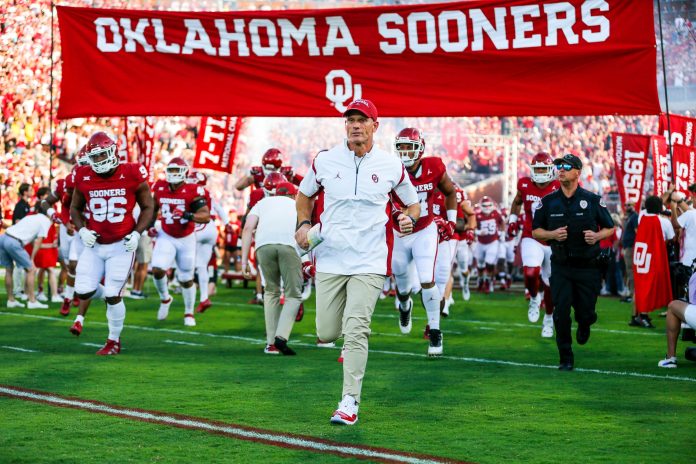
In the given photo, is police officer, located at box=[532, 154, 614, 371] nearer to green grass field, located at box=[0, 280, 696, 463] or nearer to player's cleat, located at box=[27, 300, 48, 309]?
green grass field, located at box=[0, 280, 696, 463]

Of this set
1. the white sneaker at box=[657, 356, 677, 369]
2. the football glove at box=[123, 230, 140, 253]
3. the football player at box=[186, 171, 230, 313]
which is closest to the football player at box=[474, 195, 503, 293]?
the football player at box=[186, 171, 230, 313]

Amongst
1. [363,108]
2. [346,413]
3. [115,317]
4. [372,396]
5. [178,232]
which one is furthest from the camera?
[178,232]

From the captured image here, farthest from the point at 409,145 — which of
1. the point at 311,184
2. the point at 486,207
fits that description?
the point at 486,207

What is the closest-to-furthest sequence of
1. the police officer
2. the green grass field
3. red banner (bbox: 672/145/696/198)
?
the green grass field, the police officer, red banner (bbox: 672/145/696/198)

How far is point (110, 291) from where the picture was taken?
1212cm

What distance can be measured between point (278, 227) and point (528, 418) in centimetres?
505

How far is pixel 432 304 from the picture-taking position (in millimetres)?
12891

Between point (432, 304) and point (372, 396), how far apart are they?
11.8 ft

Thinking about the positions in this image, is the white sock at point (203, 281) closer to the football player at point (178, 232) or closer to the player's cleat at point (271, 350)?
the football player at point (178, 232)

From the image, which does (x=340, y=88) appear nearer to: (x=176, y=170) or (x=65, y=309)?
(x=176, y=170)

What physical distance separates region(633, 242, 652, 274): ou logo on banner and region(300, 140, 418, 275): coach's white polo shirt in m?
8.60

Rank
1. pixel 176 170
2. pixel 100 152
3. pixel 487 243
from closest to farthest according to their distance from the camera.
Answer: pixel 100 152 < pixel 176 170 < pixel 487 243

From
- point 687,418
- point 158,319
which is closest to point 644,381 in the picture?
point 687,418

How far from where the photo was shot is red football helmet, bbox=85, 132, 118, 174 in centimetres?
1181
